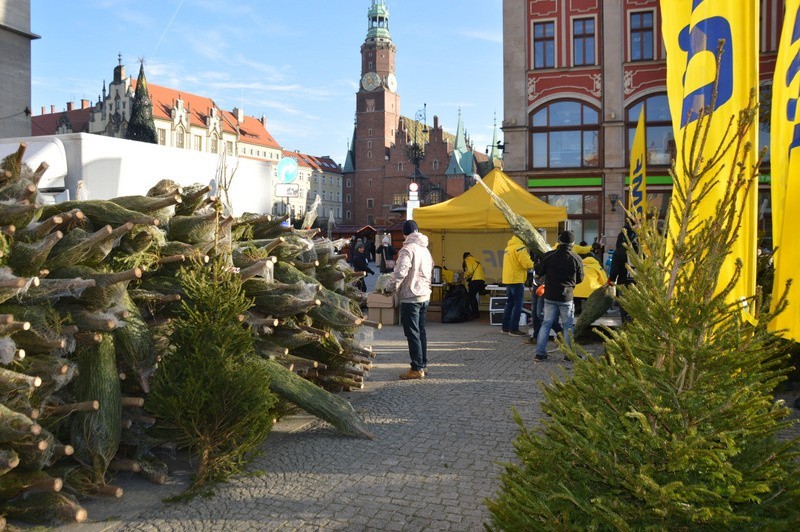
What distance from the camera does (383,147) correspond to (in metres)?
108

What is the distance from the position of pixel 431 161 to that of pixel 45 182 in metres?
94.5

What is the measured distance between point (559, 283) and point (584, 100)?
2038 centimetres

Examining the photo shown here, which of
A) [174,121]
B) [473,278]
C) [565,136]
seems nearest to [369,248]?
[565,136]

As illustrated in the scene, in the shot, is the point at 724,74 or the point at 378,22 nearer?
the point at 724,74

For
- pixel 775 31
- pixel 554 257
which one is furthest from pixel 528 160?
pixel 554 257

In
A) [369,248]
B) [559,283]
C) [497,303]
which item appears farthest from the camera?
[369,248]

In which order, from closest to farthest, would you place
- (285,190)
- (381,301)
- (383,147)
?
(381,301)
(285,190)
(383,147)

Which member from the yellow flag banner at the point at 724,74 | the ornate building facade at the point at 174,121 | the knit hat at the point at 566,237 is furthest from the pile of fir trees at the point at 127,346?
the ornate building facade at the point at 174,121

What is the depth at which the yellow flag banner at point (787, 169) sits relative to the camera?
16.1 feet

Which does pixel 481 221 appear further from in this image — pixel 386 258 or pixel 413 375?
pixel 386 258

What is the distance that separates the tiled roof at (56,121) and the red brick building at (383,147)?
38.9 meters

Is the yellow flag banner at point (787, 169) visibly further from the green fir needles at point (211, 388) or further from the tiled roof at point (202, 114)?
the tiled roof at point (202, 114)

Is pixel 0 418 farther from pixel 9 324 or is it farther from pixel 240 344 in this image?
pixel 240 344

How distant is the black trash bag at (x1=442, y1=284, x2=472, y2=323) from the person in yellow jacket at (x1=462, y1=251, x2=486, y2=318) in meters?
0.30
